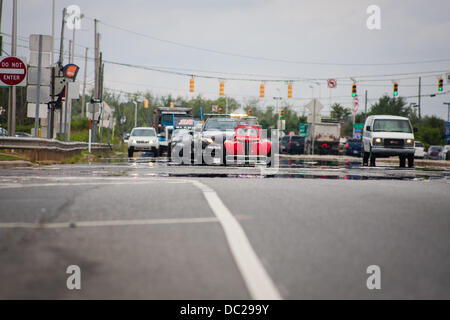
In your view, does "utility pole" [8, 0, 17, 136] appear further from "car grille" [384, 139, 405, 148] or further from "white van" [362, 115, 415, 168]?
"car grille" [384, 139, 405, 148]

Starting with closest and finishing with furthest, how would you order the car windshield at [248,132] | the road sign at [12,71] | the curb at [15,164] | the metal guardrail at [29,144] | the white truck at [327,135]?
the curb at [15,164]
the road sign at [12,71]
the metal guardrail at [29,144]
the car windshield at [248,132]
the white truck at [327,135]

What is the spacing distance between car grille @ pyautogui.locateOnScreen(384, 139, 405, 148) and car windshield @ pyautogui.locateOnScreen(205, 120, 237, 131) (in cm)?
744

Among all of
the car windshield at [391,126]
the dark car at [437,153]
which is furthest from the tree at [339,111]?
the car windshield at [391,126]

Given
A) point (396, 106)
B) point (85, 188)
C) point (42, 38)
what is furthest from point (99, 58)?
point (396, 106)

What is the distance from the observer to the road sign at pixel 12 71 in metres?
20.2

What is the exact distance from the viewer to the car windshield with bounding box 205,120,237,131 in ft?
75.9

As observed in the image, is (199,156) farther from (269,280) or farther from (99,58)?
(99,58)

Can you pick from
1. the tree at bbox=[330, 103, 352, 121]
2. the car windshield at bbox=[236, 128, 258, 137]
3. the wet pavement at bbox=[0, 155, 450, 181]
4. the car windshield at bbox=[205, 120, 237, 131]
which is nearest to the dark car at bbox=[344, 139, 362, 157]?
the car windshield at bbox=[205, 120, 237, 131]

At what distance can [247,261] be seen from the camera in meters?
4.89

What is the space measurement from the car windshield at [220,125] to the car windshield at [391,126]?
7594 millimetres

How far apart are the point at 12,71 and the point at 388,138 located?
15550 mm

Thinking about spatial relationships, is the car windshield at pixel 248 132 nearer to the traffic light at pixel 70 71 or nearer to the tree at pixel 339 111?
the traffic light at pixel 70 71
